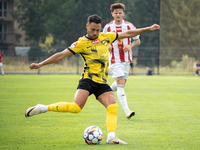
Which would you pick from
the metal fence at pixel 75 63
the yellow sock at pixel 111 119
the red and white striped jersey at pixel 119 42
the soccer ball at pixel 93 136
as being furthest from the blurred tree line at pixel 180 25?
the soccer ball at pixel 93 136

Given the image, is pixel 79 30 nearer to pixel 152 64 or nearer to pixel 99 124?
pixel 152 64

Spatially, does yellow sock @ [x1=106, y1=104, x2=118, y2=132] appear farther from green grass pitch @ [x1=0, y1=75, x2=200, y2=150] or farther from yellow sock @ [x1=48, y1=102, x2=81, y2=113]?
→ yellow sock @ [x1=48, y1=102, x2=81, y2=113]

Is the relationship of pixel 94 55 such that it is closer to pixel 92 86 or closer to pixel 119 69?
pixel 92 86

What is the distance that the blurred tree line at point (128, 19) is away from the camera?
93.5 feet

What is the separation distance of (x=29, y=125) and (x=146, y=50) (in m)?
23.5

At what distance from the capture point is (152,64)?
2950cm

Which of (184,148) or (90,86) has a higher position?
(90,86)

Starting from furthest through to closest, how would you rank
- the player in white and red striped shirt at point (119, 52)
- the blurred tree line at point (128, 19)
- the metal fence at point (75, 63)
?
the metal fence at point (75, 63)
the blurred tree line at point (128, 19)
the player in white and red striped shirt at point (119, 52)

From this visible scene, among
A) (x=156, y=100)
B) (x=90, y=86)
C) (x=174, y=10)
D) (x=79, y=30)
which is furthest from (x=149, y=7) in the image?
(x=90, y=86)

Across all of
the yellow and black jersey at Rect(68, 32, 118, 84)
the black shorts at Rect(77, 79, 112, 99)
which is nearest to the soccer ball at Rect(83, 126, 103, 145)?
the black shorts at Rect(77, 79, 112, 99)

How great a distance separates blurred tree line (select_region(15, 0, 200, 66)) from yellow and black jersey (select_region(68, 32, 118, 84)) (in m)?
22.8

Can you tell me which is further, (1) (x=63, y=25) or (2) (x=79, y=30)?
(1) (x=63, y=25)

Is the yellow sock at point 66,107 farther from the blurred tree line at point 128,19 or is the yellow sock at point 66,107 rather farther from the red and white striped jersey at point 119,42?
the blurred tree line at point 128,19

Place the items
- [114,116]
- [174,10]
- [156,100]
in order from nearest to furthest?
[114,116] → [156,100] → [174,10]
